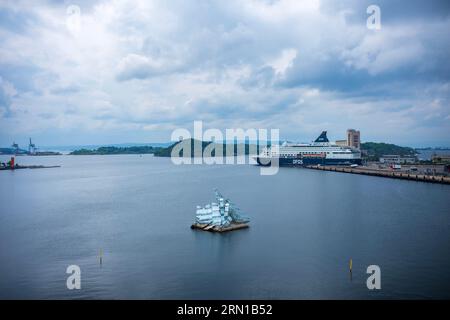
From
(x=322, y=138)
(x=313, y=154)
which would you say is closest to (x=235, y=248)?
(x=313, y=154)

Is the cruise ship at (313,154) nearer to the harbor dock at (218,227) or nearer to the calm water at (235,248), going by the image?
the calm water at (235,248)

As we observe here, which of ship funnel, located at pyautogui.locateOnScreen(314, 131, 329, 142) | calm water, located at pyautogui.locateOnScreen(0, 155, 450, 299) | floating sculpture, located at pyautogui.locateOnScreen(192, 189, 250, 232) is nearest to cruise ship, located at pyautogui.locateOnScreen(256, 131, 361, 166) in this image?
ship funnel, located at pyautogui.locateOnScreen(314, 131, 329, 142)

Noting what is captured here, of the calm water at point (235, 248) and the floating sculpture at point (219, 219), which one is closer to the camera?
the calm water at point (235, 248)

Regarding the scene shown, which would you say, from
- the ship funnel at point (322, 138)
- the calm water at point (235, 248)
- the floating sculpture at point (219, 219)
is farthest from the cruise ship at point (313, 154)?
the floating sculpture at point (219, 219)

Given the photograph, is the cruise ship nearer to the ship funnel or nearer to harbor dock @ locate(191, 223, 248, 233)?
the ship funnel

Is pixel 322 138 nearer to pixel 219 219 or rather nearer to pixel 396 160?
pixel 396 160
